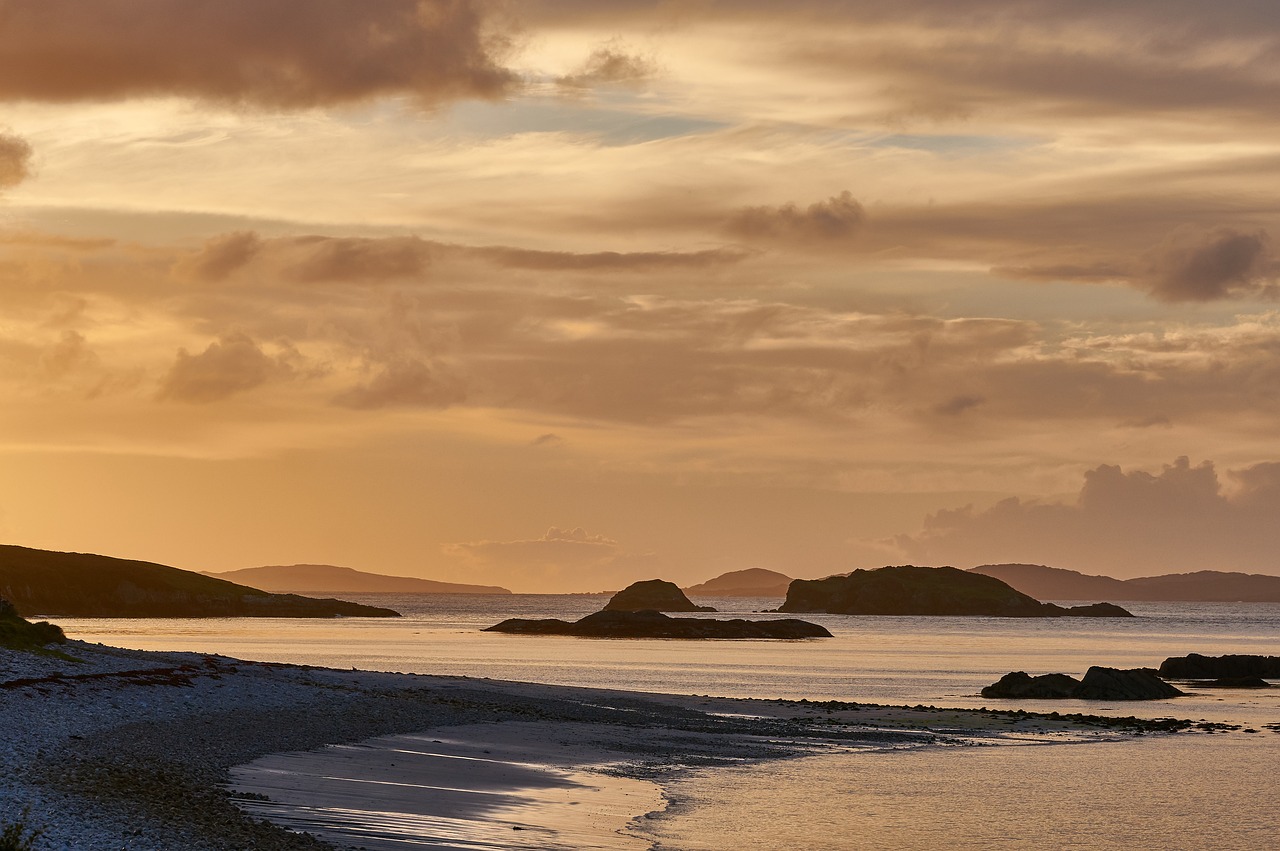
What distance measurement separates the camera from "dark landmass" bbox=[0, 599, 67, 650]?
52250 millimetres

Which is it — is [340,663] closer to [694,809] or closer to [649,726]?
[649,726]

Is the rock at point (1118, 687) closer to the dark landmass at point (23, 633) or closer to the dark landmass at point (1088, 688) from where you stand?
the dark landmass at point (1088, 688)

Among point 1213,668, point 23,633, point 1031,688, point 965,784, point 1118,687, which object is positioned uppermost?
point 1213,668

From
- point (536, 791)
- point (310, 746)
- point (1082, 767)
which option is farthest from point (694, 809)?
point (1082, 767)

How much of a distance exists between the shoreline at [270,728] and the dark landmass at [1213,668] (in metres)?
38.8

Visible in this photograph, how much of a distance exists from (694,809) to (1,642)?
3190 centimetres

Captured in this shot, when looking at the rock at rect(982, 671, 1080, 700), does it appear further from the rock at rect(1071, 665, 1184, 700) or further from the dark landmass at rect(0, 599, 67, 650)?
the dark landmass at rect(0, 599, 67, 650)

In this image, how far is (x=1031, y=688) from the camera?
82.2 m

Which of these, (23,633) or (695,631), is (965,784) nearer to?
(23,633)

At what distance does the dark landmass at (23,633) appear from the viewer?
52250 mm

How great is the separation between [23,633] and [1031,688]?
57753 millimetres

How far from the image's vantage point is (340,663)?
9975 centimetres

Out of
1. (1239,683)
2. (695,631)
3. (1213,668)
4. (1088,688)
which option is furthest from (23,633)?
(695,631)

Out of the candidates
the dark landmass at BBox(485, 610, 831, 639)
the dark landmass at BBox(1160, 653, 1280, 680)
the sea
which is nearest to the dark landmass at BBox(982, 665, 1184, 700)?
the sea
